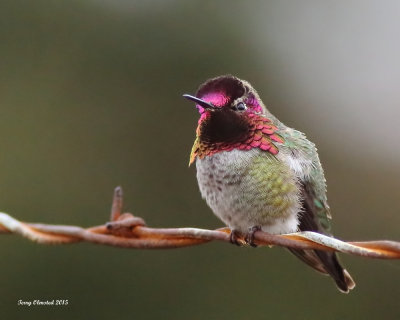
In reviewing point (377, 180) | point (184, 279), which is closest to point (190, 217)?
point (184, 279)

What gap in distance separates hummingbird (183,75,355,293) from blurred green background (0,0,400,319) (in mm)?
3384

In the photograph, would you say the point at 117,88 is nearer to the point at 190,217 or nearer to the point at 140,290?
the point at 190,217

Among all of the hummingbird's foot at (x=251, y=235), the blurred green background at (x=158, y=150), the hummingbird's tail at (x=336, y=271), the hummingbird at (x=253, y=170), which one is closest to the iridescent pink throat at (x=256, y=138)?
the hummingbird at (x=253, y=170)

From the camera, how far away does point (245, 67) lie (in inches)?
410

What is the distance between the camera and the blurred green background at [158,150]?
301 inches

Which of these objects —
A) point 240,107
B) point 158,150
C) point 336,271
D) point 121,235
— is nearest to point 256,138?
point 240,107

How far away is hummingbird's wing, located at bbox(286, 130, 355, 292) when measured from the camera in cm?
401

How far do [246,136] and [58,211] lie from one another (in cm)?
489

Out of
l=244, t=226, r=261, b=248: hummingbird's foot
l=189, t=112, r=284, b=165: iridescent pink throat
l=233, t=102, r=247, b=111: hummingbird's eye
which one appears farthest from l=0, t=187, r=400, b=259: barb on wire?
l=233, t=102, r=247, b=111: hummingbird's eye

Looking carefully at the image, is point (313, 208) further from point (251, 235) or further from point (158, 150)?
point (158, 150)

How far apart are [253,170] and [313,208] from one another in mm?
426

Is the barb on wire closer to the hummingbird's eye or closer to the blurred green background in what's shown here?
the hummingbird's eye

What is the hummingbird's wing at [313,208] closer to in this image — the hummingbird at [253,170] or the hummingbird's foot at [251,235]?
the hummingbird at [253,170]

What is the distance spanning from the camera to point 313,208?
4102mm
